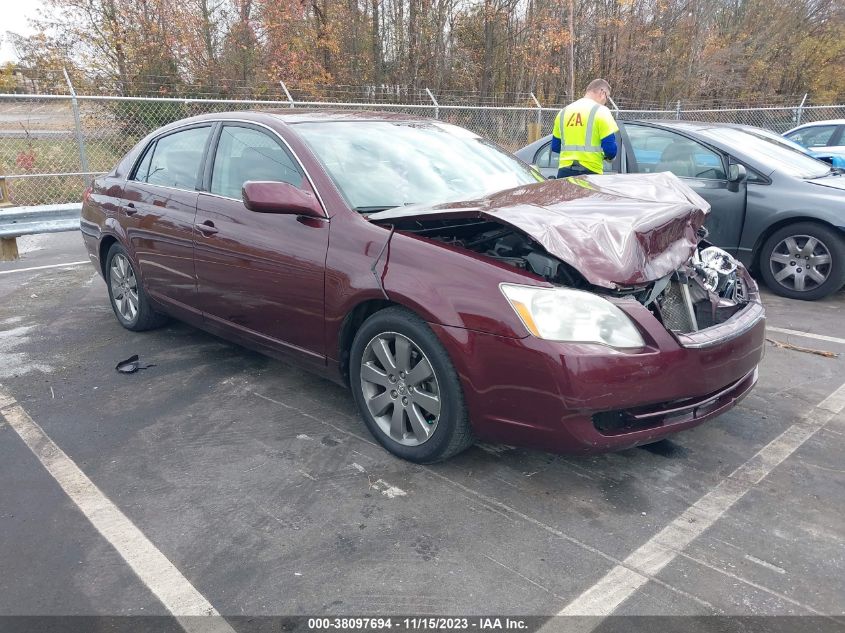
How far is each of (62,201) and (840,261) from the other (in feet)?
Result: 32.8

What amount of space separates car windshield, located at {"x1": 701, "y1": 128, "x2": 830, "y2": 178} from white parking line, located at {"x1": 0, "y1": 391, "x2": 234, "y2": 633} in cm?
594

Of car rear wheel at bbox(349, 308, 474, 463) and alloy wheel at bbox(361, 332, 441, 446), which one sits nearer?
car rear wheel at bbox(349, 308, 474, 463)

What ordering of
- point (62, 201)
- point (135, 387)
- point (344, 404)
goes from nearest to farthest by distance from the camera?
point (344, 404) → point (135, 387) → point (62, 201)

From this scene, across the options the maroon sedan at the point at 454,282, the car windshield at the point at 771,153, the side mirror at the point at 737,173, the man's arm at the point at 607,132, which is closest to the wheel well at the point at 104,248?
the maroon sedan at the point at 454,282

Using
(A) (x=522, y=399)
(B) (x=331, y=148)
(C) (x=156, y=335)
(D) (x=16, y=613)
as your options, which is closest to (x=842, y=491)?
(A) (x=522, y=399)

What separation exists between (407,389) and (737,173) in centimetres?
445

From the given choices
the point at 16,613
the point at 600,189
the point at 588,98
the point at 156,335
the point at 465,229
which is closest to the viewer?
the point at 16,613

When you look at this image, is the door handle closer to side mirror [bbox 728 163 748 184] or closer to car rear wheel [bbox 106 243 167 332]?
car rear wheel [bbox 106 243 167 332]

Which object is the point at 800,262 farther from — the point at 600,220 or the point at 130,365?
the point at 130,365

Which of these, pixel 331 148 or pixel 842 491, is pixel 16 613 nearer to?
pixel 331 148

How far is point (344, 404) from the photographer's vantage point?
12.6ft

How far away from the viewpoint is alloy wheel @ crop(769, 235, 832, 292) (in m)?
5.84

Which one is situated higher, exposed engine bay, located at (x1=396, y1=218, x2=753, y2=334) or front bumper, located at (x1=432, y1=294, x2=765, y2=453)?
exposed engine bay, located at (x1=396, y1=218, x2=753, y2=334)

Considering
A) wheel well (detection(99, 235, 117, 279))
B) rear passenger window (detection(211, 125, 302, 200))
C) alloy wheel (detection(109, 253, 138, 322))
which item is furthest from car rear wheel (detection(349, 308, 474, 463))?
wheel well (detection(99, 235, 117, 279))
